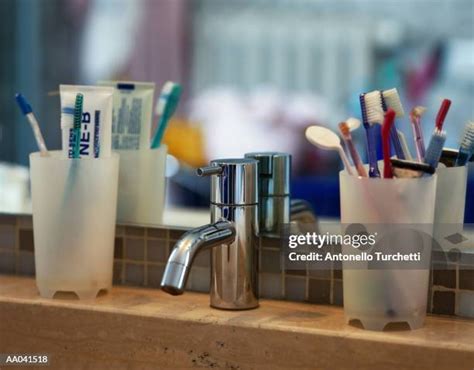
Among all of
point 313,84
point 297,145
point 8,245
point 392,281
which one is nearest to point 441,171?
point 392,281

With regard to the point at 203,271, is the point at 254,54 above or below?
above

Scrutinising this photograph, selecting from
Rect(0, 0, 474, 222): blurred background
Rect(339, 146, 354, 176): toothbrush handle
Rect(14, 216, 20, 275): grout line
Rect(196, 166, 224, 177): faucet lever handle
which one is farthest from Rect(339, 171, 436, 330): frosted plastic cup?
Rect(0, 0, 474, 222): blurred background

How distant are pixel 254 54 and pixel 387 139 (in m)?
1.71

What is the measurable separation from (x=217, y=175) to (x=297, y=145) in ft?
4.61

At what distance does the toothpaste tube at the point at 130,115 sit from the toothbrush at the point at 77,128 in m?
0.09

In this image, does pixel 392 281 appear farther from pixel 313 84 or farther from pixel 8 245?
pixel 313 84

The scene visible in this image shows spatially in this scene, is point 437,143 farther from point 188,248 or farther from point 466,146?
point 188,248

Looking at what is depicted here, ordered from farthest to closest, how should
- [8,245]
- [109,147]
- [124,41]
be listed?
[124,41] → [8,245] → [109,147]

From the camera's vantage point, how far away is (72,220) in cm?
83

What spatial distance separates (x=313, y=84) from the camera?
7.77ft

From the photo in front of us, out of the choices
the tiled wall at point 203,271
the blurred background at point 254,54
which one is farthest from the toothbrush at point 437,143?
the blurred background at point 254,54

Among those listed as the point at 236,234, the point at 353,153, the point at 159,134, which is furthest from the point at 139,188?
the point at 353,153

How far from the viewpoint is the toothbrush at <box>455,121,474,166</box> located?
78cm

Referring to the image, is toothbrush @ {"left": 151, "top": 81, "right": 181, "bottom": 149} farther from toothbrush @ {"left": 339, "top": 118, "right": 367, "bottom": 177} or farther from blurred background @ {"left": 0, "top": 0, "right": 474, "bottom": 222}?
blurred background @ {"left": 0, "top": 0, "right": 474, "bottom": 222}
